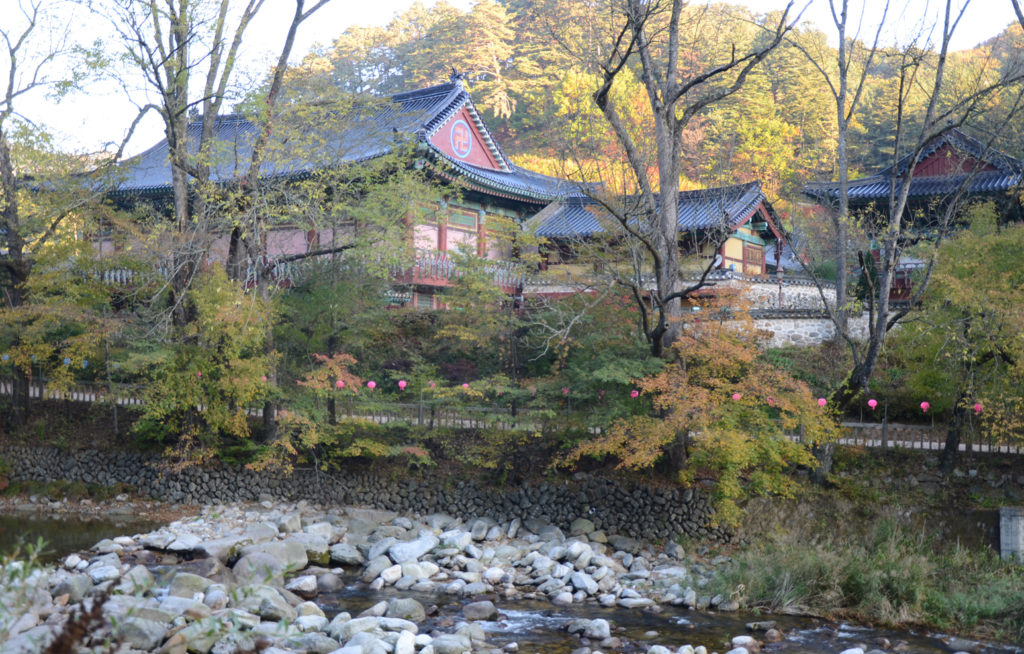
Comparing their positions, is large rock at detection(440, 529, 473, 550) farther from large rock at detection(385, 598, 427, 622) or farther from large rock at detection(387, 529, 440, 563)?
large rock at detection(385, 598, 427, 622)

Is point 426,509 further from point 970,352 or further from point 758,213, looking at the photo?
point 758,213

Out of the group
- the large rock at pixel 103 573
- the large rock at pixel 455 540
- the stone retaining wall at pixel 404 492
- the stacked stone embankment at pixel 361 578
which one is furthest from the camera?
the stone retaining wall at pixel 404 492

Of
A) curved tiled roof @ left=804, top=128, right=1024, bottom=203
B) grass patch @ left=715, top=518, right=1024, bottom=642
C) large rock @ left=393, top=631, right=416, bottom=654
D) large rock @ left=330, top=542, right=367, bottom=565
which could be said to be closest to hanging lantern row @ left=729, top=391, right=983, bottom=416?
grass patch @ left=715, top=518, right=1024, bottom=642

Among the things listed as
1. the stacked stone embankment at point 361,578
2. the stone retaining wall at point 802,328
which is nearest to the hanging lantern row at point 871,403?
the stacked stone embankment at point 361,578

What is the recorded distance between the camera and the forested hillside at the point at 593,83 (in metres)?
27.8

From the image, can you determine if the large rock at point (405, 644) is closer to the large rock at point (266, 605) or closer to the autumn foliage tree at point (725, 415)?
the large rock at point (266, 605)

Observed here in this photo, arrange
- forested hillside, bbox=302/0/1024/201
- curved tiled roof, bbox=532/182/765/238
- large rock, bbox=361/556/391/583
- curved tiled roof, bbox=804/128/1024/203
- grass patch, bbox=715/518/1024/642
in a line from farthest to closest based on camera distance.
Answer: forested hillside, bbox=302/0/1024/201, curved tiled roof, bbox=532/182/765/238, curved tiled roof, bbox=804/128/1024/203, large rock, bbox=361/556/391/583, grass patch, bbox=715/518/1024/642

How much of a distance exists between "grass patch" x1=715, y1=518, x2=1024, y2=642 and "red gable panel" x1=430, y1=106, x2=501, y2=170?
14748mm

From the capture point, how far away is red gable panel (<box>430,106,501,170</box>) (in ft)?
75.3

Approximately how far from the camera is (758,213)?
81.6 ft

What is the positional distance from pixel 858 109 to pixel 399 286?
24546 millimetres

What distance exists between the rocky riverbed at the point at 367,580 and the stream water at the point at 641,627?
0.25 feet

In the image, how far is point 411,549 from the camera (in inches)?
512

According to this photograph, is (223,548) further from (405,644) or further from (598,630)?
(598,630)
